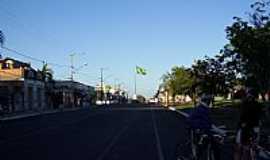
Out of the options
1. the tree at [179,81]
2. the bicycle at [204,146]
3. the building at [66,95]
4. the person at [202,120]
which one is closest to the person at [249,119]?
the bicycle at [204,146]

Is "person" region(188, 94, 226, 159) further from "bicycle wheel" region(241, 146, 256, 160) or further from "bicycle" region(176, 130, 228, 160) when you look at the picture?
"bicycle wheel" region(241, 146, 256, 160)

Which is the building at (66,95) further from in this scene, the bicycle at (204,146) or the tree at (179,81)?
the bicycle at (204,146)

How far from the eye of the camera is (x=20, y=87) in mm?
99188

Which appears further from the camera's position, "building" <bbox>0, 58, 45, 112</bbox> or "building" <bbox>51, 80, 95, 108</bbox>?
"building" <bbox>51, 80, 95, 108</bbox>

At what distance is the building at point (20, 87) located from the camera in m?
94.6

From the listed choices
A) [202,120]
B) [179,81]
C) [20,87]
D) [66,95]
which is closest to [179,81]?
[179,81]

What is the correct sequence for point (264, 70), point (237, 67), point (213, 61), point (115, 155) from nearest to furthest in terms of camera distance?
1. point (115, 155)
2. point (264, 70)
3. point (237, 67)
4. point (213, 61)

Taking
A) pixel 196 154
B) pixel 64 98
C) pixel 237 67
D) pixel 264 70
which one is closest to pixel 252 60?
pixel 264 70

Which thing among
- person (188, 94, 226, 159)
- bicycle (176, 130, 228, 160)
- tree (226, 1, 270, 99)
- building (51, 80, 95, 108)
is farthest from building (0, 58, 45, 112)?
person (188, 94, 226, 159)

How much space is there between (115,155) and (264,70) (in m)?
20.1

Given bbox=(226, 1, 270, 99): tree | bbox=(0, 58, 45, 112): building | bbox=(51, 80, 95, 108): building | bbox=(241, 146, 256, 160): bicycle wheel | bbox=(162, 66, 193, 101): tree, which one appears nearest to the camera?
bbox=(241, 146, 256, 160): bicycle wheel

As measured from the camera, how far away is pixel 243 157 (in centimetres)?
1195

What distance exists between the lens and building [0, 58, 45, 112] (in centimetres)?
9456

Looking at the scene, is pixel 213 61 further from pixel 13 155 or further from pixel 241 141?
pixel 241 141
